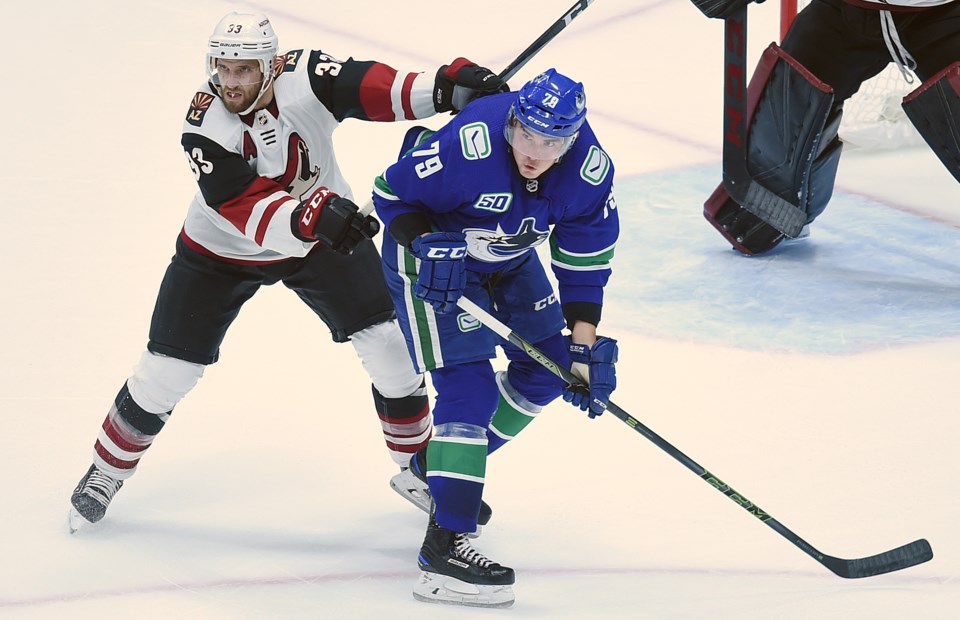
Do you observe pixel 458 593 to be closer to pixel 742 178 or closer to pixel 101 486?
pixel 101 486

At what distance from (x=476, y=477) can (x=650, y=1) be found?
430cm

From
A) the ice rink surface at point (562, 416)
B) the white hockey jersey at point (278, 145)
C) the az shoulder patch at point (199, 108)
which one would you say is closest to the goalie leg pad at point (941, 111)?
the ice rink surface at point (562, 416)

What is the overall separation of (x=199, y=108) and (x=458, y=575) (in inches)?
43.5

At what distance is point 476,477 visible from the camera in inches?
117

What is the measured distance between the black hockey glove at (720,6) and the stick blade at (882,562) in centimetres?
197

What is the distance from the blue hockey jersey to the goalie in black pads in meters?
Result: 1.64

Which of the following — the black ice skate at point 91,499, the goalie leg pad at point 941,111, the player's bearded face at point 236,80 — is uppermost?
the player's bearded face at point 236,80

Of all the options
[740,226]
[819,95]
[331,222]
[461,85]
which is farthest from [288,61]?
[740,226]

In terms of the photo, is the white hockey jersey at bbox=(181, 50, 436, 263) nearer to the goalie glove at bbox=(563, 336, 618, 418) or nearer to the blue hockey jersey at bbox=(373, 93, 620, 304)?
the blue hockey jersey at bbox=(373, 93, 620, 304)

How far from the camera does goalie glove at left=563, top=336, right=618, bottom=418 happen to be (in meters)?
2.97

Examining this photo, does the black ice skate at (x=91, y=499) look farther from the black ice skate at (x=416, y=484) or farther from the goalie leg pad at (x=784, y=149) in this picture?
the goalie leg pad at (x=784, y=149)

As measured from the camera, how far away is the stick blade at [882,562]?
3.03 metres

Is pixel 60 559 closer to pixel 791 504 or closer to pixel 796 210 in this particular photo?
pixel 791 504

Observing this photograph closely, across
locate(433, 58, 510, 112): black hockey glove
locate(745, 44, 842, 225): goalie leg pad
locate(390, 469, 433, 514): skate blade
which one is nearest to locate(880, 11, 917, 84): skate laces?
locate(745, 44, 842, 225): goalie leg pad
